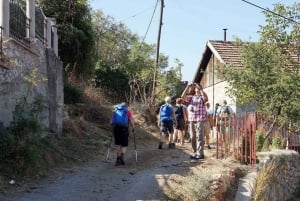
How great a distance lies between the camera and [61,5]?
21.7 m

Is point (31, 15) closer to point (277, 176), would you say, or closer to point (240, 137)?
point (240, 137)

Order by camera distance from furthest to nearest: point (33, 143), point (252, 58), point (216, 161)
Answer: point (252, 58), point (216, 161), point (33, 143)

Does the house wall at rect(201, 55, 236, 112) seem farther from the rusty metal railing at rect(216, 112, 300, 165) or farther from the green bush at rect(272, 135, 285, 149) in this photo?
the rusty metal railing at rect(216, 112, 300, 165)

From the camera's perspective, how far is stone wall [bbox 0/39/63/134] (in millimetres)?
9562

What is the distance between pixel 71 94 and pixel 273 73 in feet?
31.6

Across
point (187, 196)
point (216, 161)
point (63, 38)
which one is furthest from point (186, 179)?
point (63, 38)

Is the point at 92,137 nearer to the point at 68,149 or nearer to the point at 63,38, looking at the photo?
the point at 68,149

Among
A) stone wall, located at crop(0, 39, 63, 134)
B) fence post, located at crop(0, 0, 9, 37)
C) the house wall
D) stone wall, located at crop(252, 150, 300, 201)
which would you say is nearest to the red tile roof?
the house wall

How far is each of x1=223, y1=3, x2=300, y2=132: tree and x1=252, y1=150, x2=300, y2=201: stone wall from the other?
126 centimetres

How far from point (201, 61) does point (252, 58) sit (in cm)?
1517

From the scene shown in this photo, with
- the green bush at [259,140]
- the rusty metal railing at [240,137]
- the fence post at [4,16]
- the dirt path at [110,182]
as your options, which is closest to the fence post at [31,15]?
the fence post at [4,16]

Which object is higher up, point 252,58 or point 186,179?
point 252,58

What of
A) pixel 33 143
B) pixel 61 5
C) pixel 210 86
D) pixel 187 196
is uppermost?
pixel 61 5

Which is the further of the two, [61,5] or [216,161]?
[61,5]
